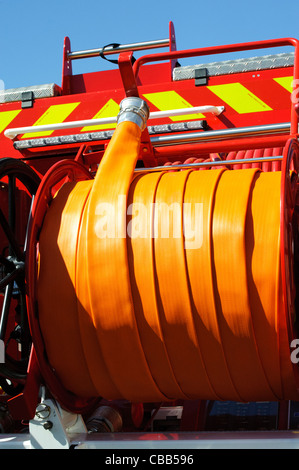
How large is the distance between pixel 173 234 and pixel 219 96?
1741 mm

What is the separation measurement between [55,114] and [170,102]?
2.24 ft

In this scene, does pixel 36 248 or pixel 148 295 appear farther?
pixel 36 248

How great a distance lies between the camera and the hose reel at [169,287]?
1654 millimetres

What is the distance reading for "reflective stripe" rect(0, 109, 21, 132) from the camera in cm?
A: 355

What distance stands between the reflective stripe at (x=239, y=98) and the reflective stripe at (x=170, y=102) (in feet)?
0.52

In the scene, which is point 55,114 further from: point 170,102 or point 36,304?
point 36,304

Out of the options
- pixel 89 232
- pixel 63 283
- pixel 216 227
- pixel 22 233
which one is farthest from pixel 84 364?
pixel 22 233

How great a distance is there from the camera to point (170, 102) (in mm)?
3295

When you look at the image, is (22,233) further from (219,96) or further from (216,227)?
(219,96)

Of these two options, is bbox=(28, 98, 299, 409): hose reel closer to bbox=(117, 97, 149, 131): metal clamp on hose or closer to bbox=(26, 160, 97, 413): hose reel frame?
bbox=(26, 160, 97, 413): hose reel frame

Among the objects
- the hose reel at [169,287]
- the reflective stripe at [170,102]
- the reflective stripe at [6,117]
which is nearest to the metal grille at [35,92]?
the reflective stripe at [6,117]

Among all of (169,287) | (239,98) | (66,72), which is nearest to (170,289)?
(169,287)

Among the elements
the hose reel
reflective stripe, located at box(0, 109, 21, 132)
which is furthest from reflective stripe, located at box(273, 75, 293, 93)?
reflective stripe, located at box(0, 109, 21, 132)

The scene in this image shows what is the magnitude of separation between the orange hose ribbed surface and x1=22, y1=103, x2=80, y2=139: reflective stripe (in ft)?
5.56
